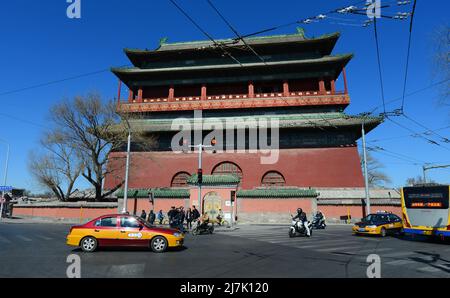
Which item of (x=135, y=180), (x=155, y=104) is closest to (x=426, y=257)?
(x=135, y=180)

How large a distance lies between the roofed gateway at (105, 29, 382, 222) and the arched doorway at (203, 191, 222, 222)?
10.7 feet

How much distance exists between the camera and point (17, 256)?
911 cm

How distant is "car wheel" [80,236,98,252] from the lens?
10094 mm

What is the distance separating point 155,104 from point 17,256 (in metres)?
25.9

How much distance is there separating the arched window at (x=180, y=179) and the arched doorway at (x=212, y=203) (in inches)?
268

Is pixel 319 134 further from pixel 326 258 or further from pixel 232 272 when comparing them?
pixel 232 272

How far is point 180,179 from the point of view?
104 ft

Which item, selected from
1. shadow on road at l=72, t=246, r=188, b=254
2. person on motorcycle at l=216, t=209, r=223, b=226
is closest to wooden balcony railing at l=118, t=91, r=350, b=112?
person on motorcycle at l=216, t=209, r=223, b=226

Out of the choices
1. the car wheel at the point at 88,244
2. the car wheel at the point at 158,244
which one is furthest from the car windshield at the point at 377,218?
the car wheel at the point at 88,244

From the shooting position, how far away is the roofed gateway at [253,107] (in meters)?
29.6

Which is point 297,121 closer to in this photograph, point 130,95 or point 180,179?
point 180,179

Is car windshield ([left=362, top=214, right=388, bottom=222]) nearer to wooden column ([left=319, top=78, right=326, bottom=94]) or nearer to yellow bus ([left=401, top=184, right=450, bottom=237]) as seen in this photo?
yellow bus ([left=401, top=184, right=450, bottom=237])

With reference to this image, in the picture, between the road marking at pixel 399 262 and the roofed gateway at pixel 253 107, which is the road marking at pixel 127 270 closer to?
the road marking at pixel 399 262

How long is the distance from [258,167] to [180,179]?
8.12 m
